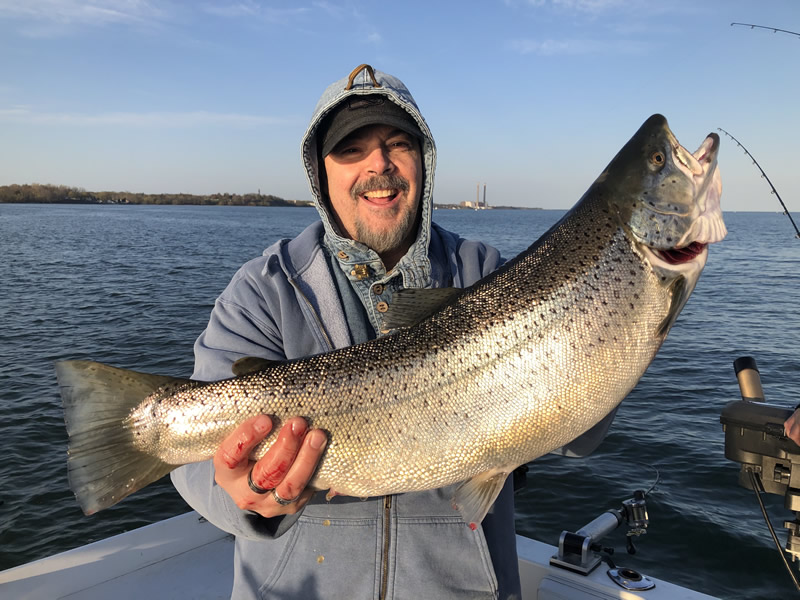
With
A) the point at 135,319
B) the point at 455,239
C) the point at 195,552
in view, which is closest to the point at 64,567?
the point at 195,552

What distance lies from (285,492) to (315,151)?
2099 millimetres

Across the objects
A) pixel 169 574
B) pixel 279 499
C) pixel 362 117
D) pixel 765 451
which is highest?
pixel 362 117

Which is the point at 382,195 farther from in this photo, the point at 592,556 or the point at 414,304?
the point at 592,556

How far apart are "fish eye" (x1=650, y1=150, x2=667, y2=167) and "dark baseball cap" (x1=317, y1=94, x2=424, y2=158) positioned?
4.29 ft

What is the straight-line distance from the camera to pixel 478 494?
2553 mm

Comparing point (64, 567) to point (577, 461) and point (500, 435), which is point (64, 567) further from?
point (577, 461)

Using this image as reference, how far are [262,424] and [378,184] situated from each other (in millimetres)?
1489

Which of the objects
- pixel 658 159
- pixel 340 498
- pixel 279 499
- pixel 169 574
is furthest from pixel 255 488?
pixel 169 574

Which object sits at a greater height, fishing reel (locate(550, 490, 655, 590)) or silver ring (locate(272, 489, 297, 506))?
silver ring (locate(272, 489, 297, 506))

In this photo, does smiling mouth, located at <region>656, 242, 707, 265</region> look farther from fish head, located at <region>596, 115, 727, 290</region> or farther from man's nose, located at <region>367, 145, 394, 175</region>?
man's nose, located at <region>367, 145, 394, 175</region>

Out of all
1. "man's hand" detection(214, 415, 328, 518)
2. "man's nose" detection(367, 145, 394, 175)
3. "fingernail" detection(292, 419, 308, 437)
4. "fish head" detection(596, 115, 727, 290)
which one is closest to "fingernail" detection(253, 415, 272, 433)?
"man's hand" detection(214, 415, 328, 518)

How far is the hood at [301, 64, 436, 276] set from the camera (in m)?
3.23

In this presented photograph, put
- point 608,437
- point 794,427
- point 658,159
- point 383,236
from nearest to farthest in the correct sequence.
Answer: point 658,159 → point 383,236 → point 794,427 → point 608,437

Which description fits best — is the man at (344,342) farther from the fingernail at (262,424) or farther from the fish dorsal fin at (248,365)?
the fish dorsal fin at (248,365)
